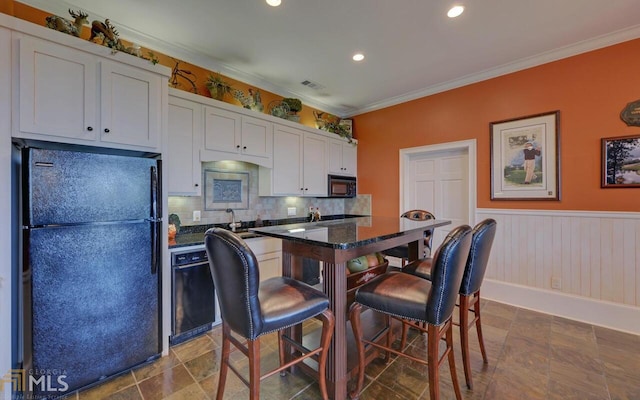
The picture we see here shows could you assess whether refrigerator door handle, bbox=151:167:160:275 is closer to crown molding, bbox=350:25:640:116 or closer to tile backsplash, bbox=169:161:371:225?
tile backsplash, bbox=169:161:371:225

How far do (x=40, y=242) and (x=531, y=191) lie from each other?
4.47 metres

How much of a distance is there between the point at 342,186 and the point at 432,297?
315 cm

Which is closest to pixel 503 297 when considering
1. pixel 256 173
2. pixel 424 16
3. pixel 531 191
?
pixel 531 191

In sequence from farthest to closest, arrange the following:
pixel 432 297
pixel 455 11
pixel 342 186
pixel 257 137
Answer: pixel 342 186
pixel 257 137
pixel 455 11
pixel 432 297

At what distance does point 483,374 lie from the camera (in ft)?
6.18

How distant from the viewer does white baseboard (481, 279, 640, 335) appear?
252 cm

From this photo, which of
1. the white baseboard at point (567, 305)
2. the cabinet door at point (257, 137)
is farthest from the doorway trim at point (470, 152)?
the cabinet door at point (257, 137)

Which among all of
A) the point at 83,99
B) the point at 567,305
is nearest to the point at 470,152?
the point at 567,305

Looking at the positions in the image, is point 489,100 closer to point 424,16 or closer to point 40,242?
point 424,16

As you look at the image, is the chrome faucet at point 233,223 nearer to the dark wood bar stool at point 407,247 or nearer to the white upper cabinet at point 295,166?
the white upper cabinet at point 295,166

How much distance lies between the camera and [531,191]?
3.04 m

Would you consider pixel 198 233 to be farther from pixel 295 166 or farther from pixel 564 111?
pixel 564 111

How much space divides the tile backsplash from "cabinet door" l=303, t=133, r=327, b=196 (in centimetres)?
38

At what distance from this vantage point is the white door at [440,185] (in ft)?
12.1
